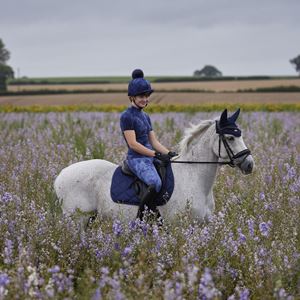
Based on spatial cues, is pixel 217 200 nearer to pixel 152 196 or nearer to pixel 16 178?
pixel 152 196

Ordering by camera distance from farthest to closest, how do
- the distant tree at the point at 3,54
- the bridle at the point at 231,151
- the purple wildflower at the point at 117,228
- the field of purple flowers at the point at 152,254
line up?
the distant tree at the point at 3,54, the bridle at the point at 231,151, the purple wildflower at the point at 117,228, the field of purple flowers at the point at 152,254

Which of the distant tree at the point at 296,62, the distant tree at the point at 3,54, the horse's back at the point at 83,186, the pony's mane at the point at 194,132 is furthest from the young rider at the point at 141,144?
the distant tree at the point at 3,54

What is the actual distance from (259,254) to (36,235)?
1799 millimetres

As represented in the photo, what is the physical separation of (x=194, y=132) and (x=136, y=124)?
0.56m

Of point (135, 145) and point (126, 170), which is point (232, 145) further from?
point (126, 170)

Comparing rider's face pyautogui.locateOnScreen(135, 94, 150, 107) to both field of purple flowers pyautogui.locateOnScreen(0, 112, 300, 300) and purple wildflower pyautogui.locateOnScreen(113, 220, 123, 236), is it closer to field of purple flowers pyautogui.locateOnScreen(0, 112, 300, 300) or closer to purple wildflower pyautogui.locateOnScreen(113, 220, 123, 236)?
field of purple flowers pyautogui.locateOnScreen(0, 112, 300, 300)

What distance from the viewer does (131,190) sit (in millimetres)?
4969

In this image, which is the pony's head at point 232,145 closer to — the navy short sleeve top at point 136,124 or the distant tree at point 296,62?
the navy short sleeve top at point 136,124

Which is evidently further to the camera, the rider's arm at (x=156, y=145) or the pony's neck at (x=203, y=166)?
the rider's arm at (x=156, y=145)

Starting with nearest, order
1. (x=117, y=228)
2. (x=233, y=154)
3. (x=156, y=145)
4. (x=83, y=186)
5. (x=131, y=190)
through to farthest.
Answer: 1. (x=117, y=228)
2. (x=233, y=154)
3. (x=131, y=190)
4. (x=83, y=186)
5. (x=156, y=145)

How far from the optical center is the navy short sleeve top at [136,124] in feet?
16.7

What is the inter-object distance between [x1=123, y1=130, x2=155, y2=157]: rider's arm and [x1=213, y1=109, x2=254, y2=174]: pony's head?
65 centimetres

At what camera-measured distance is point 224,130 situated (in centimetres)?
485

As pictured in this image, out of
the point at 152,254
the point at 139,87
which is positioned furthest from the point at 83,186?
the point at 152,254
